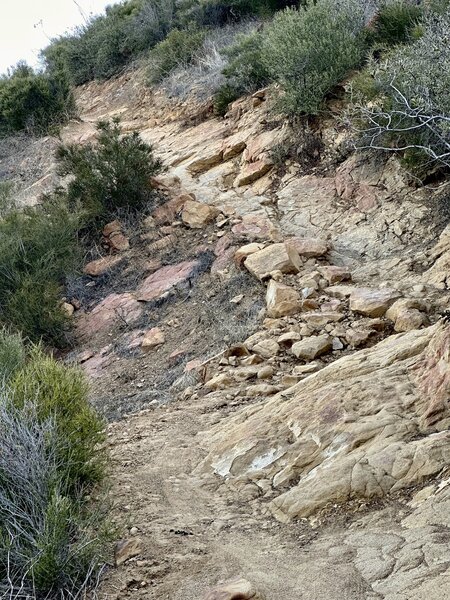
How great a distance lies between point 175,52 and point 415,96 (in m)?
12.3

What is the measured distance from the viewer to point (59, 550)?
3709mm

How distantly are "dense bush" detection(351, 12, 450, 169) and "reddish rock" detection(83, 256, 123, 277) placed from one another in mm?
4395

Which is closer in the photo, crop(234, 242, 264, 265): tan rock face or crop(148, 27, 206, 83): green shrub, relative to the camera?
crop(234, 242, 264, 265): tan rock face

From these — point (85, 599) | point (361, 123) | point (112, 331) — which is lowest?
point (112, 331)

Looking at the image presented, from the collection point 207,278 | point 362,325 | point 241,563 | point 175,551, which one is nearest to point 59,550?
point 175,551

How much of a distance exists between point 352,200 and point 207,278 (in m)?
2.33

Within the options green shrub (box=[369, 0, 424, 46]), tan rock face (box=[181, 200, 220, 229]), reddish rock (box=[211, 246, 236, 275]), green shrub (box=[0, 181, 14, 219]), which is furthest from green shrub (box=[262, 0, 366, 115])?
green shrub (box=[0, 181, 14, 219])

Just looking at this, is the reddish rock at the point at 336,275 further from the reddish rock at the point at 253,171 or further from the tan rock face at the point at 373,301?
the reddish rock at the point at 253,171

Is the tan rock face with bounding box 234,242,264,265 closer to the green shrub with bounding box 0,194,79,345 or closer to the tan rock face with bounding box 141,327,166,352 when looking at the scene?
the tan rock face with bounding box 141,327,166,352

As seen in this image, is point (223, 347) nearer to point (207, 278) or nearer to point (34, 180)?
point (207, 278)

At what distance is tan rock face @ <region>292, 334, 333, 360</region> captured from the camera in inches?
276

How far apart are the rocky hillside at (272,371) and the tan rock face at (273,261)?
1.1 inches

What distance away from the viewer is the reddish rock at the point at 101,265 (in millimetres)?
11635

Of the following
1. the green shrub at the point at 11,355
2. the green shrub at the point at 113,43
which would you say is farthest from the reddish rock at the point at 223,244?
the green shrub at the point at 113,43
